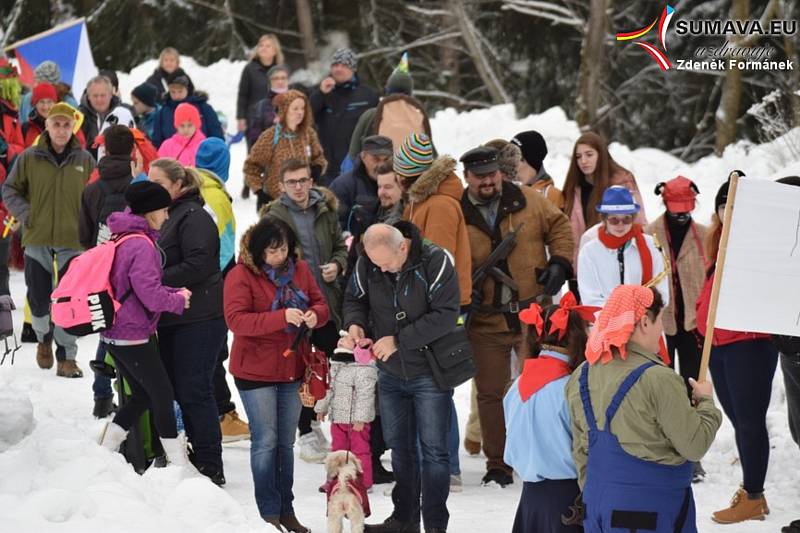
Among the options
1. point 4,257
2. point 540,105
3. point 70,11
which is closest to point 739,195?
point 4,257

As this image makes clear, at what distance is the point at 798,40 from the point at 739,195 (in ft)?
52.6

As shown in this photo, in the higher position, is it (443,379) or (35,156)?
(35,156)

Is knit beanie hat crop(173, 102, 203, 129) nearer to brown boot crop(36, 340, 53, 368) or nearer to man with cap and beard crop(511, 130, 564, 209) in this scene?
brown boot crop(36, 340, 53, 368)

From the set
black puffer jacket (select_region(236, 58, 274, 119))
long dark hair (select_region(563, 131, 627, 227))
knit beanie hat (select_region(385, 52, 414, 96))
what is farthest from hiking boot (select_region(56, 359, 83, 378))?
black puffer jacket (select_region(236, 58, 274, 119))

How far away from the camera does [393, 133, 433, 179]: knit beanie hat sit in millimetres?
7859

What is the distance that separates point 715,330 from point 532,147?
2.28 metres

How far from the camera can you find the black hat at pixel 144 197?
23.9ft

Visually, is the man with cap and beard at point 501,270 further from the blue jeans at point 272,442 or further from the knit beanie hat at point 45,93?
the knit beanie hat at point 45,93

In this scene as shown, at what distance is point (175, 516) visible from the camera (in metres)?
5.54

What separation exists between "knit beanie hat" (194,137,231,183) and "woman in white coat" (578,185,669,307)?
2802 mm

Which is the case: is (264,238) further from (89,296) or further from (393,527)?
(393,527)

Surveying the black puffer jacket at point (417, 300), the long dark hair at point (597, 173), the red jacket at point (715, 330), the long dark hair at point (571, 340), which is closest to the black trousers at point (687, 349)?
the red jacket at point (715, 330)

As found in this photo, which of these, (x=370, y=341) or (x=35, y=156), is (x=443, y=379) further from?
(x=35, y=156)

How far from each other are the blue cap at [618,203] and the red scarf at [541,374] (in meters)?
2.34
